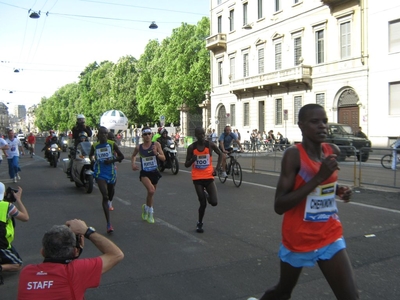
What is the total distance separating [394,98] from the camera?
28188 millimetres

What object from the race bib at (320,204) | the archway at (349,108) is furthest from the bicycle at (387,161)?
the archway at (349,108)

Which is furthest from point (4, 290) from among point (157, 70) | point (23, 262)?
point (157, 70)

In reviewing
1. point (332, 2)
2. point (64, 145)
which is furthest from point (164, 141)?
point (332, 2)

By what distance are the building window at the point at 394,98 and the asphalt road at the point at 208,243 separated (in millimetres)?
18442

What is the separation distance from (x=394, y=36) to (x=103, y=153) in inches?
989

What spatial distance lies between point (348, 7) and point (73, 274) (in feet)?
106

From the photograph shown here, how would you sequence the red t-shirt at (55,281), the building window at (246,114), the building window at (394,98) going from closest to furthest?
the red t-shirt at (55,281) → the building window at (394,98) → the building window at (246,114)

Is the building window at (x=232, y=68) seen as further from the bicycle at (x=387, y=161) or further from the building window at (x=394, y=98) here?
the bicycle at (x=387, y=161)

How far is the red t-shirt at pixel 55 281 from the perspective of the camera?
2576 mm

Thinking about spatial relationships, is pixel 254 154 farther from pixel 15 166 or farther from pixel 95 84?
pixel 95 84

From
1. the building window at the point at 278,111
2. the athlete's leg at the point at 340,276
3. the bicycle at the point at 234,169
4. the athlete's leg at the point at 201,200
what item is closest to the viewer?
the athlete's leg at the point at 340,276

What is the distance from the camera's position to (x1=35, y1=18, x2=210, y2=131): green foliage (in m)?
53.6

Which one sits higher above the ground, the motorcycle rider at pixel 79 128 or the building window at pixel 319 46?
the building window at pixel 319 46

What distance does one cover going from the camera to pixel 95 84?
87875 mm
